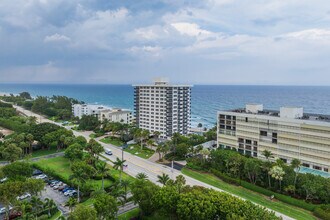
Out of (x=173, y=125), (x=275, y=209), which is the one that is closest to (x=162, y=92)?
(x=173, y=125)

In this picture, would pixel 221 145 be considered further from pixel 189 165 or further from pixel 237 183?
pixel 237 183

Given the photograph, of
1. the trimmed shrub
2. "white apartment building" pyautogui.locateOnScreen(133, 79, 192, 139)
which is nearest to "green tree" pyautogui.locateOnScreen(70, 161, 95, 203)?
the trimmed shrub

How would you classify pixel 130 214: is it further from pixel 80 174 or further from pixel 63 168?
pixel 63 168

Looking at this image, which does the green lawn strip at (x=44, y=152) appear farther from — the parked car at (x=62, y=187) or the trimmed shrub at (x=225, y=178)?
the trimmed shrub at (x=225, y=178)

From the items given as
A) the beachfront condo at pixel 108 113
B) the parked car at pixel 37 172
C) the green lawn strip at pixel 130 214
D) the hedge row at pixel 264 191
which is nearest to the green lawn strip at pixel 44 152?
the parked car at pixel 37 172

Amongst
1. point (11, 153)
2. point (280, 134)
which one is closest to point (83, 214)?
point (11, 153)

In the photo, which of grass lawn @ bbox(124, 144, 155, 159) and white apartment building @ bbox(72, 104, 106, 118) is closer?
grass lawn @ bbox(124, 144, 155, 159)

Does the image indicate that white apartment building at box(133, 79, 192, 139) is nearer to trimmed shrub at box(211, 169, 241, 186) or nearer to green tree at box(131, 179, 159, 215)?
trimmed shrub at box(211, 169, 241, 186)

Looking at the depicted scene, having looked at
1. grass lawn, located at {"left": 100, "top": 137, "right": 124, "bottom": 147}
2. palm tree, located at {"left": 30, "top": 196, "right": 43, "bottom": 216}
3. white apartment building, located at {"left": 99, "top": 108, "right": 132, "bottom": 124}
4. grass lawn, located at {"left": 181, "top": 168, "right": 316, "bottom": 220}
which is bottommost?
grass lawn, located at {"left": 181, "top": 168, "right": 316, "bottom": 220}
